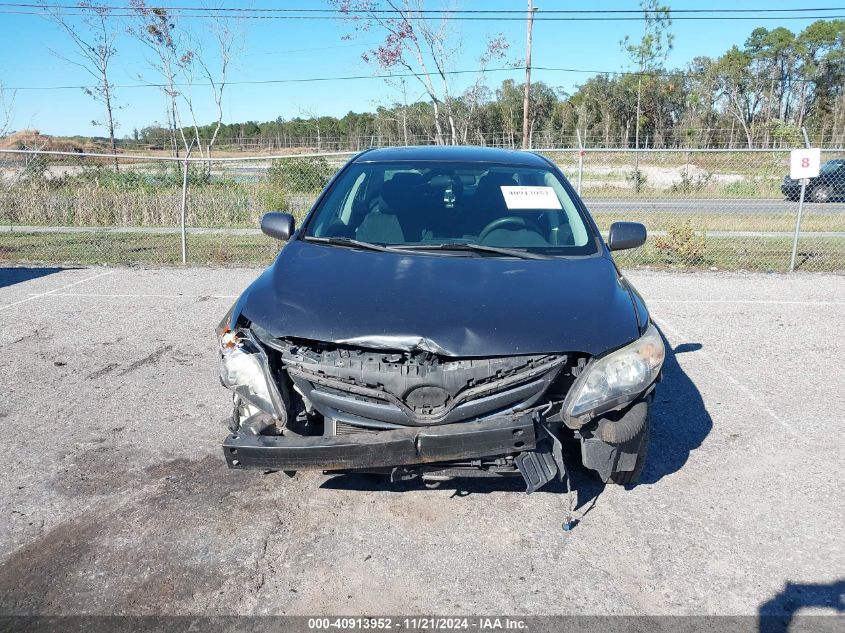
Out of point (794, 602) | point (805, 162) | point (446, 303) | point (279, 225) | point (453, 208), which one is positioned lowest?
point (794, 602)

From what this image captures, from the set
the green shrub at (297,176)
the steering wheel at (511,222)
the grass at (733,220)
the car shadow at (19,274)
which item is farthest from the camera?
the grass at (733,220)

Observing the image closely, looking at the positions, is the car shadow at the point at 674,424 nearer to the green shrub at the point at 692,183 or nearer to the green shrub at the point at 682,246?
the green shrub at the point at 682,246

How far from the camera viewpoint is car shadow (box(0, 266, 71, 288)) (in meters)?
8.83

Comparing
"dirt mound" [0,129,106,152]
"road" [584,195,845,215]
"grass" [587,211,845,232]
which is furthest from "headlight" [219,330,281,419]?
"dirt mound" [0,129,106,152]

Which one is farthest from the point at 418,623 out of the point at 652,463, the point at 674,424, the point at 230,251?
the point at 230,251

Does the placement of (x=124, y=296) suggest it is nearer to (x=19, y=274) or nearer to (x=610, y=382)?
(x=19, y=274)

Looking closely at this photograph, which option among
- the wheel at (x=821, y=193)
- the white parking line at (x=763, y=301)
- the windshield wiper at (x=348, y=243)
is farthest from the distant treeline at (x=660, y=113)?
→ the windshield wiper at (x=348, y=243)

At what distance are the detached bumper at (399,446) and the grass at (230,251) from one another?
788 cm

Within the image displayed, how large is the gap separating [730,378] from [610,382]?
9.72 feet

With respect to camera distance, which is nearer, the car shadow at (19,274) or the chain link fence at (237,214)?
the car shadow at (19,274)

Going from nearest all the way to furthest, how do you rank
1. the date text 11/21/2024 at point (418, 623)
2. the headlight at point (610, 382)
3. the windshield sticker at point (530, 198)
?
the date text 11/21/2024 at point (418, 623) → the headlight at point (610, 382) → the windshield sticker at point (530, 198)

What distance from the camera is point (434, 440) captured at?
2619mm

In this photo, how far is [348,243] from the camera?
12.2 feet

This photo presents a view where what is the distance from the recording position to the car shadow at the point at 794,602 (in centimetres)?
248
